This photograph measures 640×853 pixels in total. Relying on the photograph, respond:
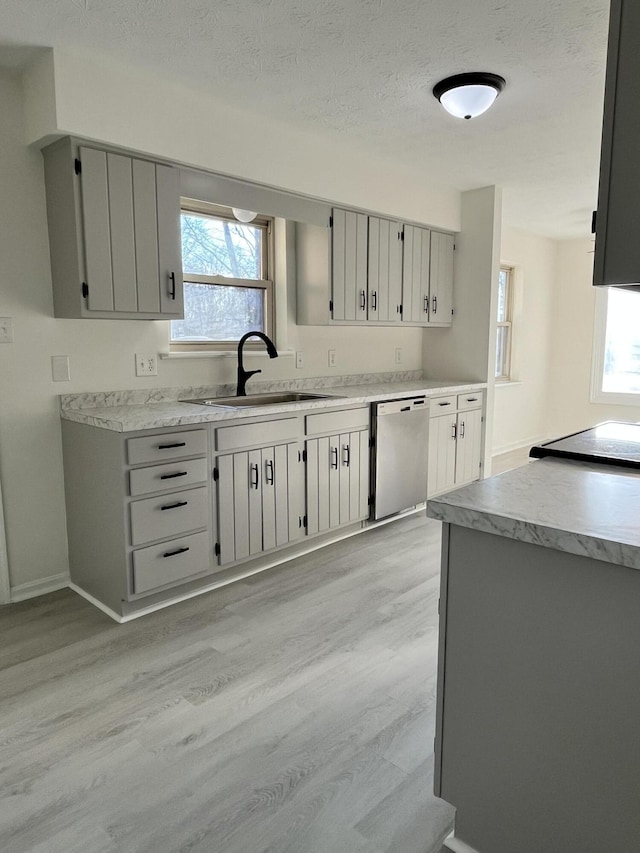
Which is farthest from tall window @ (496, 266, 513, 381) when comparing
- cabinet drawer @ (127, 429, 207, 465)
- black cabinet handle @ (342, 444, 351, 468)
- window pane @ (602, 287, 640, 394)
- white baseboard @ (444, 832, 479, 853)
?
white baseboard @ (444, 832, 479, 853)

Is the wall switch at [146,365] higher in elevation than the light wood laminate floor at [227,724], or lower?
higher

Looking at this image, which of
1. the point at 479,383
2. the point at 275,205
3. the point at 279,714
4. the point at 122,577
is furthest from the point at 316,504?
the point at 479,383

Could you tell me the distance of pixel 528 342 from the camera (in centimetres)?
677

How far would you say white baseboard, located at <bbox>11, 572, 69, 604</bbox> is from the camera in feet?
9.19

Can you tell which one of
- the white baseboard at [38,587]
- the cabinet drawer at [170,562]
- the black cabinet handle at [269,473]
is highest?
the black cabinet handle at [269,473]

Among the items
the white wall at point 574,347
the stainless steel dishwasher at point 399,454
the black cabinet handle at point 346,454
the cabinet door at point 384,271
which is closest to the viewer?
the black cabinet handle at point 346,454

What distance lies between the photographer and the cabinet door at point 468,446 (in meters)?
4.54

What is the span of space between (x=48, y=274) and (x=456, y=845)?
274 cm

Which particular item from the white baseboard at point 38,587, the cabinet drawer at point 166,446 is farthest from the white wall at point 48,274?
the cabinet drawer at point 166,446

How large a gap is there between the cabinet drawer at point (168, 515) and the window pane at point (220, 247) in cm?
140

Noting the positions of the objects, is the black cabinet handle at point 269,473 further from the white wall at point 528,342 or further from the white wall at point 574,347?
the white wall at point 574,347

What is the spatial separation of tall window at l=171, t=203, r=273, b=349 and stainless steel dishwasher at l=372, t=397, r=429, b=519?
984 mm

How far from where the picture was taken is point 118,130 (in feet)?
8.61

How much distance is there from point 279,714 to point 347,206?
304 cm
